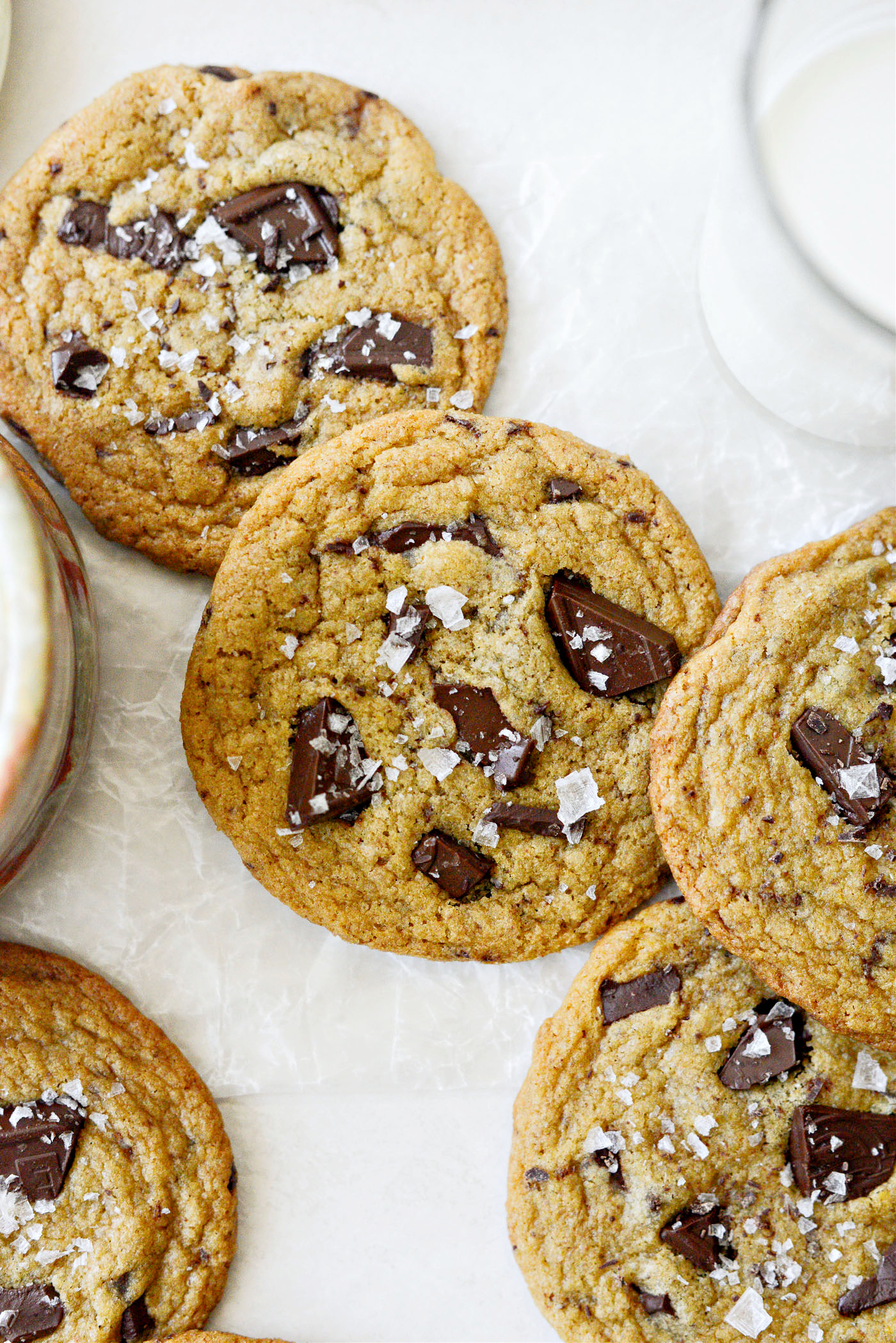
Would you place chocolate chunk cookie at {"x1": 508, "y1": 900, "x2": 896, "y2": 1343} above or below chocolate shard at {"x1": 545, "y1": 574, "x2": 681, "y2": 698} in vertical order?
below

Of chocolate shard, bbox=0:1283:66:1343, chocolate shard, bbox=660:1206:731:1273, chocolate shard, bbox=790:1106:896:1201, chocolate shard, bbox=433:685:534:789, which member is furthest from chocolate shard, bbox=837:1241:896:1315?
chocolate shard, bbox=0:1283:66:1343

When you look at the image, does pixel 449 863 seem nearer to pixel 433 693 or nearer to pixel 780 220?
pixel 433 693

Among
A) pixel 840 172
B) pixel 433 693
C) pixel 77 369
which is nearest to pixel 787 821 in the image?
pixel 433 693

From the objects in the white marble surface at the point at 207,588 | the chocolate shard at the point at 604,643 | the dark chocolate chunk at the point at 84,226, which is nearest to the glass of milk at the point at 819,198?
the white marble surface at the point at 207,588

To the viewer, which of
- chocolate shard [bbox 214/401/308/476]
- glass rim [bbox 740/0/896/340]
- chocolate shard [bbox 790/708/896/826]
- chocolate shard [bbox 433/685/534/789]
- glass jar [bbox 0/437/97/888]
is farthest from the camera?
chocolate shard [bbox 214/401/308/476]

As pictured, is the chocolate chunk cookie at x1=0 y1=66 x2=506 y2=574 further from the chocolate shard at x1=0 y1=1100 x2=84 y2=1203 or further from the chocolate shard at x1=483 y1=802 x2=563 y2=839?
the chocolate shard at x1=0 y1=1100 x2=84 y2=1203

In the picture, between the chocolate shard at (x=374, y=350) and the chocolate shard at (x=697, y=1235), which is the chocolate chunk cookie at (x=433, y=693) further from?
the chocolate shard at (x=697, y=1235)
